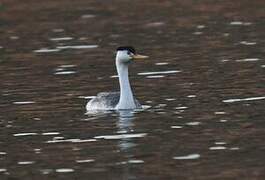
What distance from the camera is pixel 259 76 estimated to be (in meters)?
25.9

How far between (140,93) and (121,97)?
6.23ft

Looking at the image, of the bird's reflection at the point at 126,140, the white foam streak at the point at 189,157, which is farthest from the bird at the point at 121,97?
the white foam streak at the point at 189,157

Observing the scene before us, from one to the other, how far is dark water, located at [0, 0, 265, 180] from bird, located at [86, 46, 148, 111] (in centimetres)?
29

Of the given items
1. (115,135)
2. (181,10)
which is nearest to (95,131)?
(115,135)

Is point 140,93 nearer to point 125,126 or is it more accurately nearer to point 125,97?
point 125,97

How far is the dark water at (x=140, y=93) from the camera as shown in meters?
17.6

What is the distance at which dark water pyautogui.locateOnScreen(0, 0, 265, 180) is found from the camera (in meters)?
17.6

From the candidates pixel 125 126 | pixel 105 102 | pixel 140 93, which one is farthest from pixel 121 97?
pixel 125 126

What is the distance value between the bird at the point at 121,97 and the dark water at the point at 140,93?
29 cm

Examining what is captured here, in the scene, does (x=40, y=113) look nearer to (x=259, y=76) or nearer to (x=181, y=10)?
(x=259, y=76)

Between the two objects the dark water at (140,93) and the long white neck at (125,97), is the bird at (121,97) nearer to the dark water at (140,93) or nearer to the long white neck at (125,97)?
the long white neck at (125,97)

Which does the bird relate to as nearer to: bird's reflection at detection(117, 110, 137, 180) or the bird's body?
the bird's body

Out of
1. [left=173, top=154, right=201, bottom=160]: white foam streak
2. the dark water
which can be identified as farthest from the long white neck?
[left=173, top=154, right=201, bottom=160]: white foam streak

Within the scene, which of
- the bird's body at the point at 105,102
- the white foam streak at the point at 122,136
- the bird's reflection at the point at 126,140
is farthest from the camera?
the bird's body at the point at 105,102
